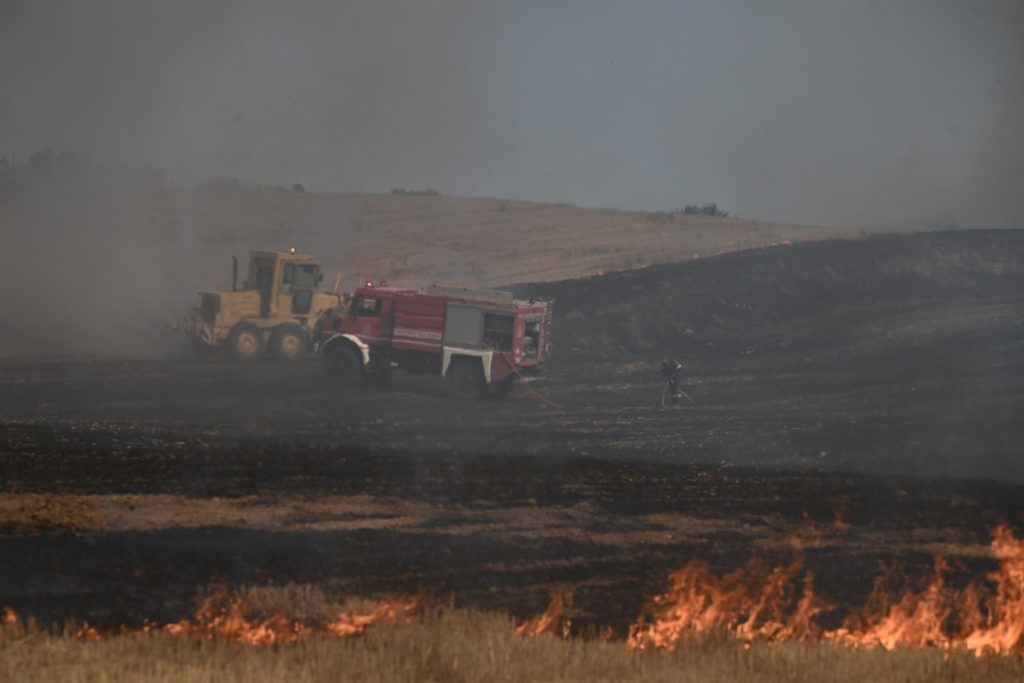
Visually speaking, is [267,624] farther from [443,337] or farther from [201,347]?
[201,347]

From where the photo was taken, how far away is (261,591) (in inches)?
480

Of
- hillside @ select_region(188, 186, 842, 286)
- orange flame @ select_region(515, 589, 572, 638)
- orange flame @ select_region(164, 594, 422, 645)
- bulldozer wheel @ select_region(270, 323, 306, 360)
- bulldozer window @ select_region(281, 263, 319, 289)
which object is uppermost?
hillside @ select_region(188, 186, 842, 286)

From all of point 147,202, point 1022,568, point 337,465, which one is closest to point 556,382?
point 337,465

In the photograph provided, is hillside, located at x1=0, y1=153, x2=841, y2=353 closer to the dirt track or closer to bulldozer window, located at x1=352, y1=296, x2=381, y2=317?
bulldozer window, located at x1=352, y1=296, x2=381, y2=317

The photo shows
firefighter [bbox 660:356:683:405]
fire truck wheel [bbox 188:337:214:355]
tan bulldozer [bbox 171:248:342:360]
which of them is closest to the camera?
firefighter [bbox 660:356:683:405]

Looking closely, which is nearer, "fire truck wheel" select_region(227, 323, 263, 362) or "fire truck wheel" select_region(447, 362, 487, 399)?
"fire truck wheel" select_region(447, 362, 487, 399)

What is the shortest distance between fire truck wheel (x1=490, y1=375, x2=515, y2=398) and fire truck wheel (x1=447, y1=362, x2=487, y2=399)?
0.35m

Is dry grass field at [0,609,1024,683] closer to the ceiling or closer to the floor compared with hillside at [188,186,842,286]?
closer to the floor

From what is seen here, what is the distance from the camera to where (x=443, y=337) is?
2980cm

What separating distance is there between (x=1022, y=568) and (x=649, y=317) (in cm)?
2917

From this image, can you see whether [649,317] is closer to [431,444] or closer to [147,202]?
[431,444]

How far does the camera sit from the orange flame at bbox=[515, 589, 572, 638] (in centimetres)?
1123

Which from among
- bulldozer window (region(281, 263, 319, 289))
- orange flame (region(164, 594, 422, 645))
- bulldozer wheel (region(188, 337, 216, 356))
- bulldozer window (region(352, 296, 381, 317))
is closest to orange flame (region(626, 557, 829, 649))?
orange flame (region(164, 594, 422, 645))

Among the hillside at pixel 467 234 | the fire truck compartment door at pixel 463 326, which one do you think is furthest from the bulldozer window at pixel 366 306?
the hillside at pixel 467 234
